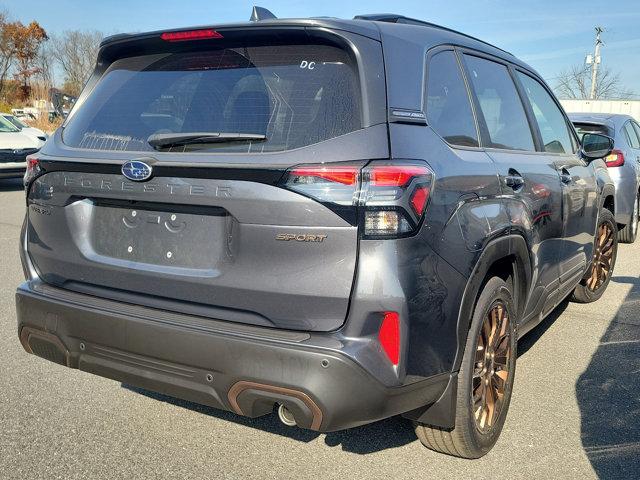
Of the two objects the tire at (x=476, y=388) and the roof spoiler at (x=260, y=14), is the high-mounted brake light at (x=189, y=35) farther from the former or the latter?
the tire at (x=476, y=388)

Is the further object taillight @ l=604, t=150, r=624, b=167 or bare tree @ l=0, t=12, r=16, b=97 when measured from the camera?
bare tree @ l=0, t=12, r=16, b=97

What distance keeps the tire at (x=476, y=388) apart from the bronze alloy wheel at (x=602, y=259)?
2.83 m

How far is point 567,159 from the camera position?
14.2ft

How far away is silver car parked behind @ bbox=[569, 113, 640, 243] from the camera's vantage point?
7695 millimetres

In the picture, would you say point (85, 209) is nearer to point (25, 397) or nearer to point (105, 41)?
point (105, 41)

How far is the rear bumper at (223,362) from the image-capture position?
229 centimetres

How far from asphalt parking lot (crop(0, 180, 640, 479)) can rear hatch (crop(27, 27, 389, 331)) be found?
825 millimetres

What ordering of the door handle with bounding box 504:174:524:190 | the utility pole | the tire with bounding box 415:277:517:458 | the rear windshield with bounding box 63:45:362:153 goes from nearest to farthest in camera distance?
the rear windshield with bounding box 63:45:362:153 → the tire with bounding box 415:277:517:458 → the door handle with bounding box 504:174:524:190 → the utility pole

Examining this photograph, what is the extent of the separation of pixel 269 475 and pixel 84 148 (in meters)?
1.63

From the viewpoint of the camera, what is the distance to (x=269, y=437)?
10.7 ft

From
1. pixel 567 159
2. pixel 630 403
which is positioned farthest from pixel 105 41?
pixel 630 403

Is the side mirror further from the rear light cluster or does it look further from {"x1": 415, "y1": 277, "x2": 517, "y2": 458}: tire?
the rear light cluster

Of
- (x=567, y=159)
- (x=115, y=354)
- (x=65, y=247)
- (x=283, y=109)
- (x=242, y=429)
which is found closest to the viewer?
Answer: (x=283, y=109)

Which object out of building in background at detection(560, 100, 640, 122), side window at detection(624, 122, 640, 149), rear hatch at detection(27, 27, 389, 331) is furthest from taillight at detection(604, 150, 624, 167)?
building in background at detection(560, 100, 640, 122)
